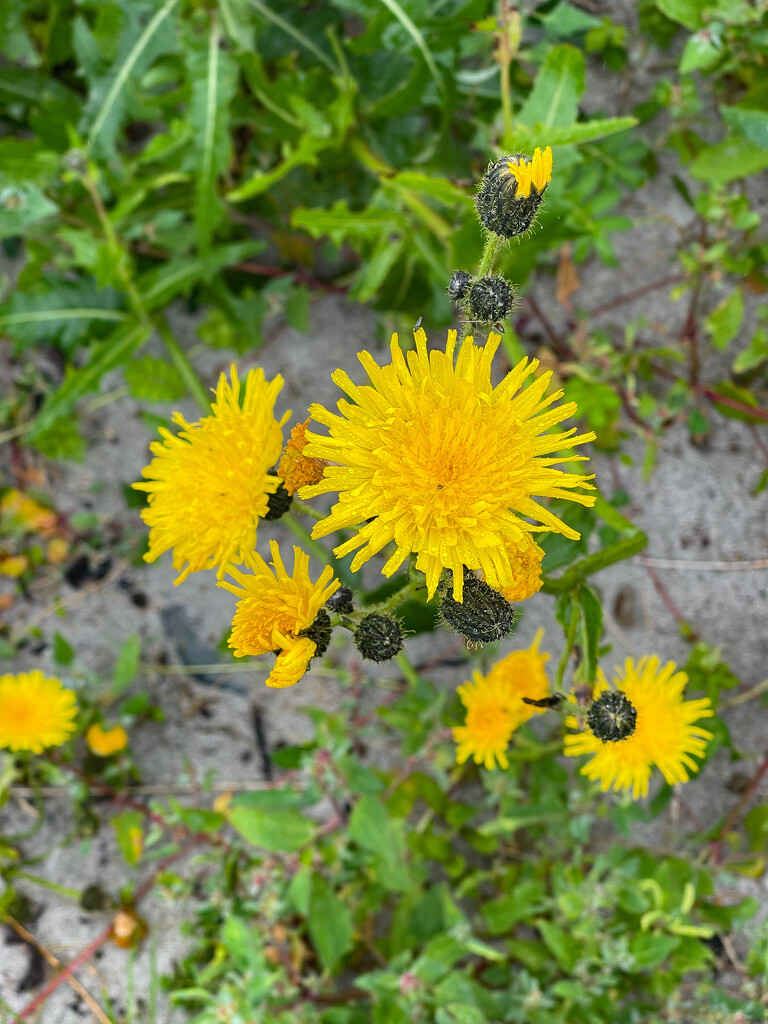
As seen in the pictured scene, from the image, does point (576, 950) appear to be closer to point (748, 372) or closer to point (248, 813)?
point (248, 813)

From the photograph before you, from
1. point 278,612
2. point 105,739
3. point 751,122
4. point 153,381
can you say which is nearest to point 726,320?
point 751,122

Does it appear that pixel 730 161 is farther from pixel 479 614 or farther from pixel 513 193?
pixel 479 614

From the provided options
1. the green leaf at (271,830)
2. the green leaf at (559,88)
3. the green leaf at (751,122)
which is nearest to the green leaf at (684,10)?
the green leaf at (751,122)

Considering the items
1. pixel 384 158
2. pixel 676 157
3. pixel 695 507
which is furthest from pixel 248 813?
pixel 676 157

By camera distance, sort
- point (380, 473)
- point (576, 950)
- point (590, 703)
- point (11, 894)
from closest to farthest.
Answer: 1. point (380, 473)
2. point (590, 703)
3. point (576, 950)
4. point (11, 894)

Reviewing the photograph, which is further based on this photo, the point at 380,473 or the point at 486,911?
the point at 486,911

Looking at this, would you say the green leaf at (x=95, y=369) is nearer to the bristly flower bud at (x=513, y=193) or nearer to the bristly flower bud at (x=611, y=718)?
the bristly flower bud at (x=513, y=193)

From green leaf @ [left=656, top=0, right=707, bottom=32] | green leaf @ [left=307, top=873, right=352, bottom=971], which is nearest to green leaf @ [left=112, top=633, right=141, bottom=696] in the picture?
green leaf @ [left=307, top=873, right=352, bottom=971]
